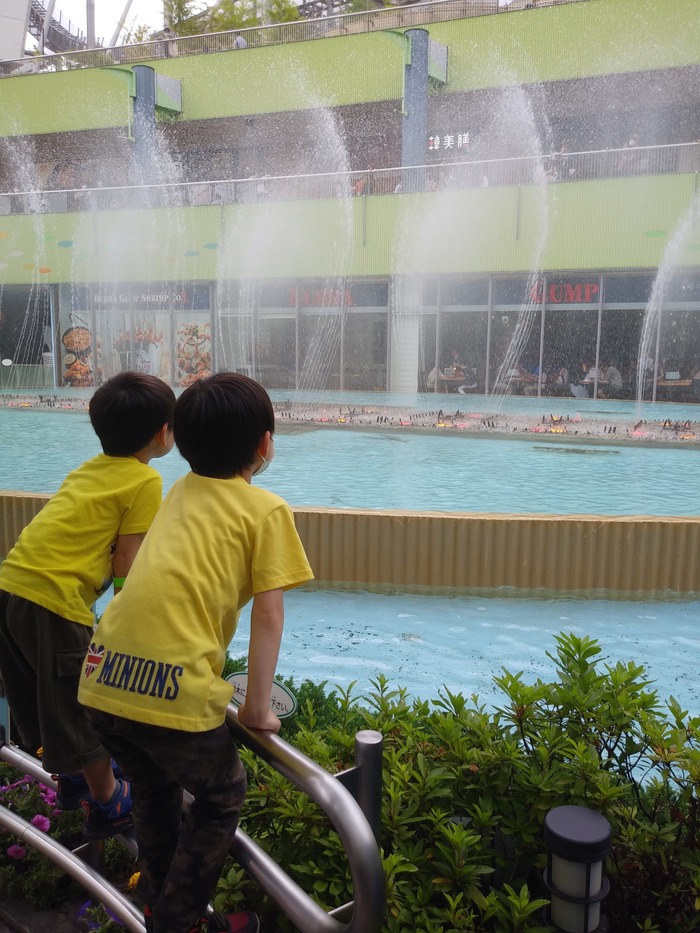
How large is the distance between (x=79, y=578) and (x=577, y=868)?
1268 mm

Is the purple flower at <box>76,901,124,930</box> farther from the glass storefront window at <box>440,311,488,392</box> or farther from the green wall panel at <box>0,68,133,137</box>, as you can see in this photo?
the green wall panel at <box>0,68,133,137</box>

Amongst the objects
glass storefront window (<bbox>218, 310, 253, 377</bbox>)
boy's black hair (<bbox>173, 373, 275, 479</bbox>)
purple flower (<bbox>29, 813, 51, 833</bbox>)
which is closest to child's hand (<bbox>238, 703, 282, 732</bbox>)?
boy's black hair (<bbox>173, 373, 275, 479</bbox>)

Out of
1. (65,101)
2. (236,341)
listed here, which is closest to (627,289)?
(236,341)

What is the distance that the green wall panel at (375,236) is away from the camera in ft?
52.2

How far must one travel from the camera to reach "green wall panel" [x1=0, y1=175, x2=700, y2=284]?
1591 cm

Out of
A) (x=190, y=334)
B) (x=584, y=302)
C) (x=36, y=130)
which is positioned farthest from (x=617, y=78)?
(x=36, y=130)

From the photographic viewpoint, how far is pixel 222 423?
1.62 meters

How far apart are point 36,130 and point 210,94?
5.11 meters

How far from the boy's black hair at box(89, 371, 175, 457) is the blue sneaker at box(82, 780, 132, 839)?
2.71 feet

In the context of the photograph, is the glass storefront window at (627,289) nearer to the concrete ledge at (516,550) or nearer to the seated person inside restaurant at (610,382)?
the seated person inside restaurant at (610,382)

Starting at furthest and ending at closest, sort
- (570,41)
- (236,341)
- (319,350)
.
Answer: (236,341) < (319,350) < (570,41)

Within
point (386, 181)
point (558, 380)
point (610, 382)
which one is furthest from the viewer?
point (386, 181)

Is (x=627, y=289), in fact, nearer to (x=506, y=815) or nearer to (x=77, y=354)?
(x=77, y=354)

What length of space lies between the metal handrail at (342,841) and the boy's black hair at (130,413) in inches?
30.7
